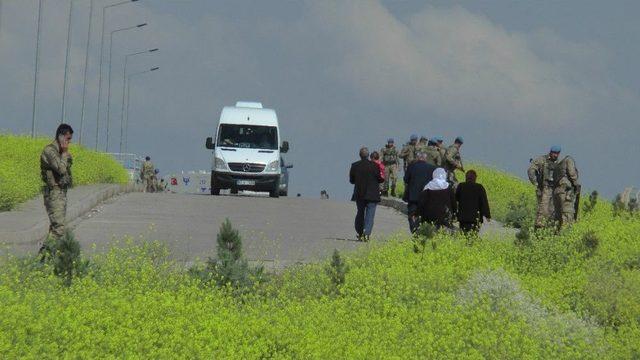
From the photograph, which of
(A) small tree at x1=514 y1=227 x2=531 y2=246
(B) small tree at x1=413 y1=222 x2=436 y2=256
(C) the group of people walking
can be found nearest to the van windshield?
(C) the group of people walking

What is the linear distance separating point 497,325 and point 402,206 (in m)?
25.2

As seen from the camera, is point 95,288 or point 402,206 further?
point 402,206

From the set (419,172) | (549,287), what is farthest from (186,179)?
(549,287)

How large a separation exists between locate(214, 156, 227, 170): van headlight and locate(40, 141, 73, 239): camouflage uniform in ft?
87.2

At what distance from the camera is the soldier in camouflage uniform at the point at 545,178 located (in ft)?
92.3

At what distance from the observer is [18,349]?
10.9 m

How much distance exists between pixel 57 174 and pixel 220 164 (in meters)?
27.1

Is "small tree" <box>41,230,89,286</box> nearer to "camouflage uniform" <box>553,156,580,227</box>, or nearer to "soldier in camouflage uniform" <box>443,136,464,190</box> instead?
"camouflage uniform" <box>553,156,580,227</box>

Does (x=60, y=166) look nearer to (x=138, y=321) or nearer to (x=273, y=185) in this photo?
(x=138, y=321)

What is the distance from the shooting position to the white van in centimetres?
4625

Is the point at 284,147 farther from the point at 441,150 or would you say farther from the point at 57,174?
the point at 57,174

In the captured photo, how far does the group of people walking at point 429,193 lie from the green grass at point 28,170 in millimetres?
6356

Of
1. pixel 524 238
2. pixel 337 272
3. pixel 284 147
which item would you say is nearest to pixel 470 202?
pixel 524 238

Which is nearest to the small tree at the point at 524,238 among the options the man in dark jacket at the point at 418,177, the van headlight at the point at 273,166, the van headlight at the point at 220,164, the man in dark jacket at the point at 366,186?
the man in dark jacket at the point at 418,177
